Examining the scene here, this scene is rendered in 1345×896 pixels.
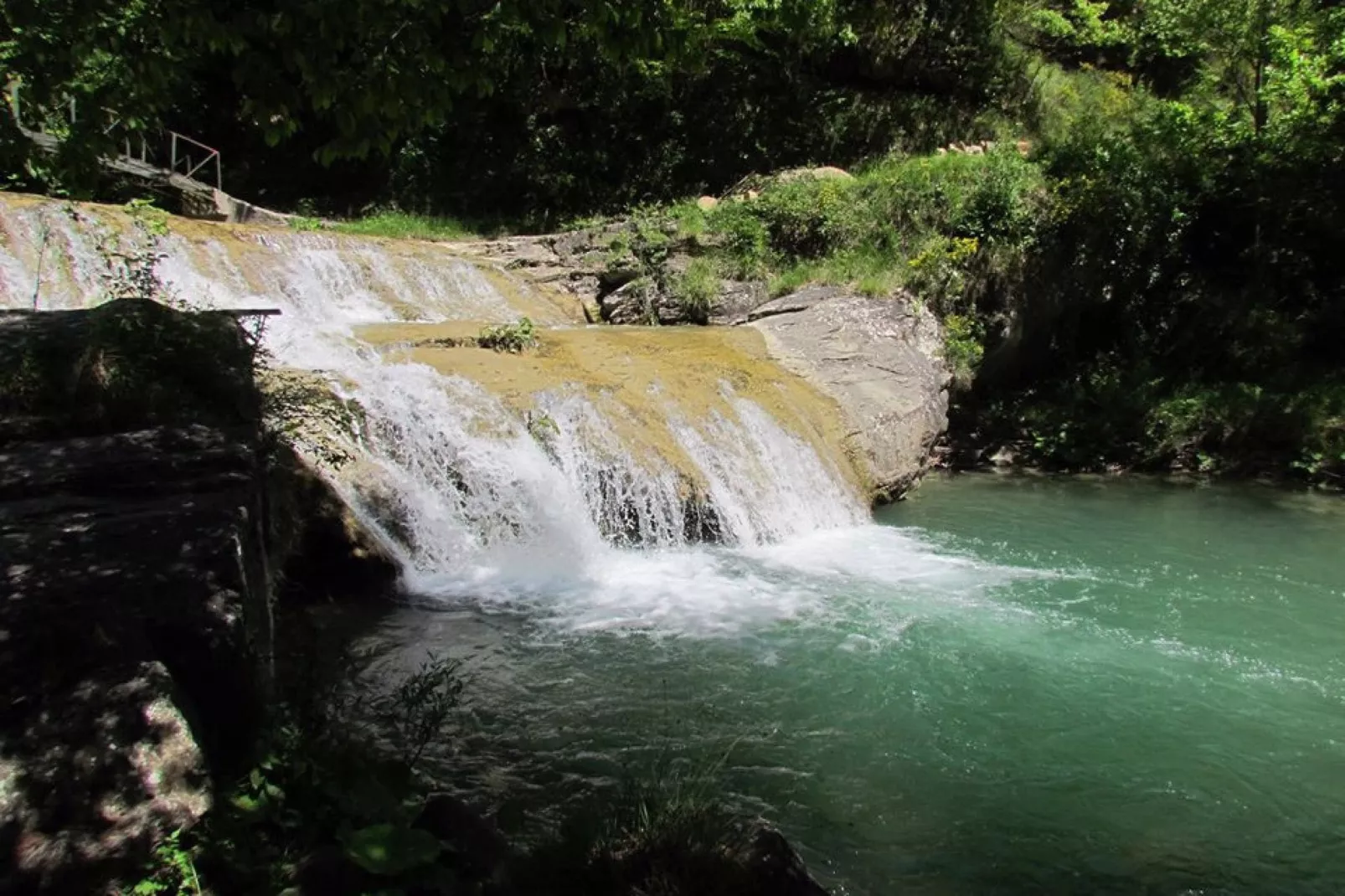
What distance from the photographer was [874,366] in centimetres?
1200

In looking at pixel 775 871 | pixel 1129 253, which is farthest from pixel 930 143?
pixel 775 871

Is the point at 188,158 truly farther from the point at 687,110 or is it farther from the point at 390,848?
the point at 390,848

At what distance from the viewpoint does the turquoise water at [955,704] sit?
411 centimetres

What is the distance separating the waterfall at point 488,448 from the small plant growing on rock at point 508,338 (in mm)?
890

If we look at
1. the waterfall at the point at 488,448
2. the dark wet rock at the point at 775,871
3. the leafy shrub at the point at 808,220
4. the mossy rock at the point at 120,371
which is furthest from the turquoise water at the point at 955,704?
the leafy shrub at the point at 808,220

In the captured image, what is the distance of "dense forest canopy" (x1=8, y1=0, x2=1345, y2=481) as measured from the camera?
12.4ft

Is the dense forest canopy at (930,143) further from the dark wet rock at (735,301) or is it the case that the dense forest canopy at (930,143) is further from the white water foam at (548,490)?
the white water foam at (548,490)

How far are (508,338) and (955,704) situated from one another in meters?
5.87

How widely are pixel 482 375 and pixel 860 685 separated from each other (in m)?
4.67

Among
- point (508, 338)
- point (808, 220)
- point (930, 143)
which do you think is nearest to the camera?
point (508, 338)

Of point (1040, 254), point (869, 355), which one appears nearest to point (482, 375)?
point (869, 355)

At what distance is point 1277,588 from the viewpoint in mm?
8109

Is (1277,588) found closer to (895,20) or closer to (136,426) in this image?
(136,426)

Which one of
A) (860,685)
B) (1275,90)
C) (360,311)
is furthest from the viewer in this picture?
(1275,90)
